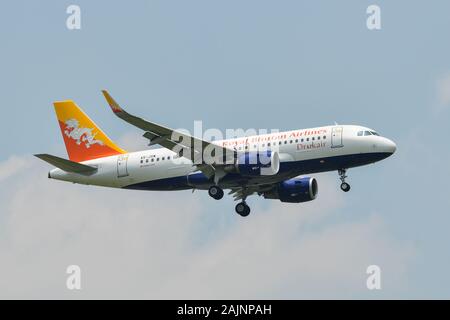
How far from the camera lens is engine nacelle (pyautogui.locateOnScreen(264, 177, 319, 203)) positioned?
70125 millimetres

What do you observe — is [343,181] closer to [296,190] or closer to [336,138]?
[336,138]

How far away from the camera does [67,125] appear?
243ft

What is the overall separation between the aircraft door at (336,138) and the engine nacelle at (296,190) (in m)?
6.85

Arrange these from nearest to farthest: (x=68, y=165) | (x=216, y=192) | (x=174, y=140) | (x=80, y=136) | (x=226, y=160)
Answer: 1. (x=174, y=140)
2. (x=226, y=160)
3. (x=216, y=192)
4. (x=68, y=165)
5. (x=80, y=136)

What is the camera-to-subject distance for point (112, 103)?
191 ft

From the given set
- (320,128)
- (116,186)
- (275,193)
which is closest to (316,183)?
(275,193)

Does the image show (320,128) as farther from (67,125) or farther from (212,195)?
(67,125)

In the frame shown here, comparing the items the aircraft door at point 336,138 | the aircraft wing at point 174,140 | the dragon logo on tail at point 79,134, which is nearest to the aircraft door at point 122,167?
the dragon logo on tail at point 79,134

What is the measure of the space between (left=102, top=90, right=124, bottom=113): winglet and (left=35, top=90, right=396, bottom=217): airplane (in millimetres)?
52

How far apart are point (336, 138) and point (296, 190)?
7435mm

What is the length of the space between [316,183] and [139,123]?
604 inches

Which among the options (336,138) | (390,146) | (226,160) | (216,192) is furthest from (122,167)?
(390,146)

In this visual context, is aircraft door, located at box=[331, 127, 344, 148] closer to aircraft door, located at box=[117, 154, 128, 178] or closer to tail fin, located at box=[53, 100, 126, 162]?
aircraft door, located at box=[117, 154, 128, 178]

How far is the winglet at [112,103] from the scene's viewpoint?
A: 190 feet
